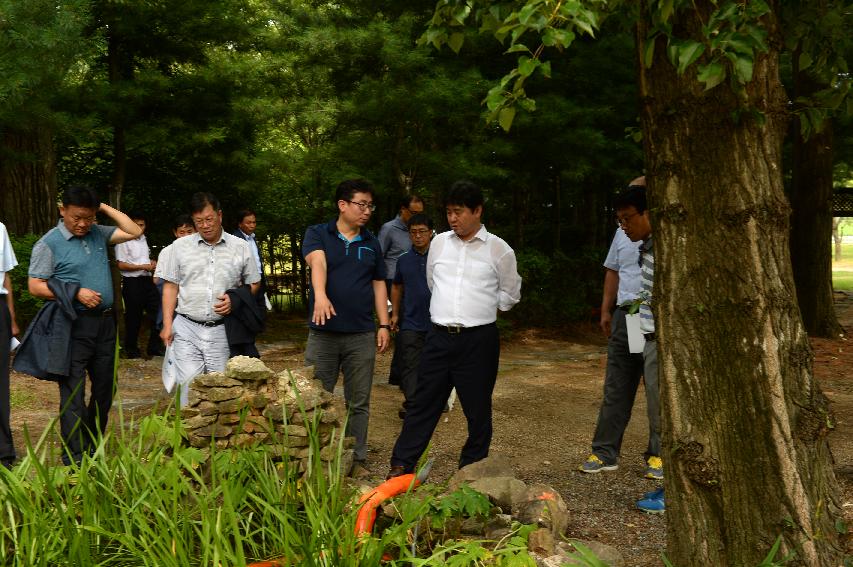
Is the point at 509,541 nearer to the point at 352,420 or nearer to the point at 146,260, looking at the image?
the point at 352,420

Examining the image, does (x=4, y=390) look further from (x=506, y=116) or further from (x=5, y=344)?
(x=506, y=116)

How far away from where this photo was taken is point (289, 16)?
15023 millimetres

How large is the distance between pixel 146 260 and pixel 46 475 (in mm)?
8616

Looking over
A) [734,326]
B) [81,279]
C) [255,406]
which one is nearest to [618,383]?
[255,406]

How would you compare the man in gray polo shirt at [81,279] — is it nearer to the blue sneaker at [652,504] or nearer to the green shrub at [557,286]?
the blue sneaker at [652,504]

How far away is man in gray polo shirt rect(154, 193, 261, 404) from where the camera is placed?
20.2ft

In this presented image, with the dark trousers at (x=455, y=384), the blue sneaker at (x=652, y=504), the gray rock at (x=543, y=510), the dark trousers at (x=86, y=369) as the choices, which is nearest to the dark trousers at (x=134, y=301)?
the dark trousers at (x=86, y=369)

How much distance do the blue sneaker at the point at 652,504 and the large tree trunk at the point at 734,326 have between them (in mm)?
1889

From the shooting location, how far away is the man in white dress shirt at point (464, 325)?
5637mm

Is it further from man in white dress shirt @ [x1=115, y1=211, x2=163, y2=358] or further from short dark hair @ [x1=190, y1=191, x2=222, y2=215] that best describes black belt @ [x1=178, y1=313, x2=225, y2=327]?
man in white dress shirt @ [x1=115, y1=211, x2=163, y2=358]

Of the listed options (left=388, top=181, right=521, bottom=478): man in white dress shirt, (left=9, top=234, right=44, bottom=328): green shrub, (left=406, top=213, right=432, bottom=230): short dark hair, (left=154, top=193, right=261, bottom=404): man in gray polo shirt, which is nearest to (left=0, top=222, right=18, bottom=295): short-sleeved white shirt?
(left=154, top=193, right=261, bottom=404): man in gray polo shirt

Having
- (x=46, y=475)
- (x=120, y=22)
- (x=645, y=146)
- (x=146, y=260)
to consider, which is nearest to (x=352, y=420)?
(x=46, y=475)

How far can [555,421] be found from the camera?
8.84 metres

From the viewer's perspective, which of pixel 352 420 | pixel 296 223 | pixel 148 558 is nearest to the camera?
pixel 148 558
